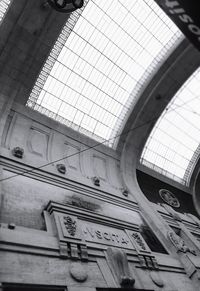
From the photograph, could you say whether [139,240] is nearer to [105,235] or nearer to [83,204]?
[105,235]

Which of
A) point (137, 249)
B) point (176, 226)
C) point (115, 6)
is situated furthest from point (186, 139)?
point (137, 249)

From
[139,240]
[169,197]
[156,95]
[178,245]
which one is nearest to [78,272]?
[139,240]

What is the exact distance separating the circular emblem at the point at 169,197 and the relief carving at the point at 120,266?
10868 mm

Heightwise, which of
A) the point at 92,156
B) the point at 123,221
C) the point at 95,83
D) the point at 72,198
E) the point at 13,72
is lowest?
the point at 123,221

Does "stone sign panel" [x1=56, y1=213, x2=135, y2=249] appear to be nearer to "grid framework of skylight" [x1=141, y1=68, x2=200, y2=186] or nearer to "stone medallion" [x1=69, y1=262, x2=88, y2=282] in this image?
"stone medallion" [x1=69, y1=262, x2=88, y2=282]

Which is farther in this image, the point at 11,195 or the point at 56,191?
the point at 56,191

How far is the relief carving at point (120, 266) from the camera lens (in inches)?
407

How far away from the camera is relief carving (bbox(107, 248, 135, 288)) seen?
1035 cm

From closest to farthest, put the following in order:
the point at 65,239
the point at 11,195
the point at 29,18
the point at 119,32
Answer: the point at 65,239 < the point at 11,195 < the point at 29,18 < the point at 119,32

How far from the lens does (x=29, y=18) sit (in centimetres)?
1546

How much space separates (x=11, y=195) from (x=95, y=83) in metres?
11.2

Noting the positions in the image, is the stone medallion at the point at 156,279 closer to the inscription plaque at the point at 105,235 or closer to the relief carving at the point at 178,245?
the inscription plaque at the point at 105,235

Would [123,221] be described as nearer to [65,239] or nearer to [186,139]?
[65,239]

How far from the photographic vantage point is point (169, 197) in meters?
22.5
